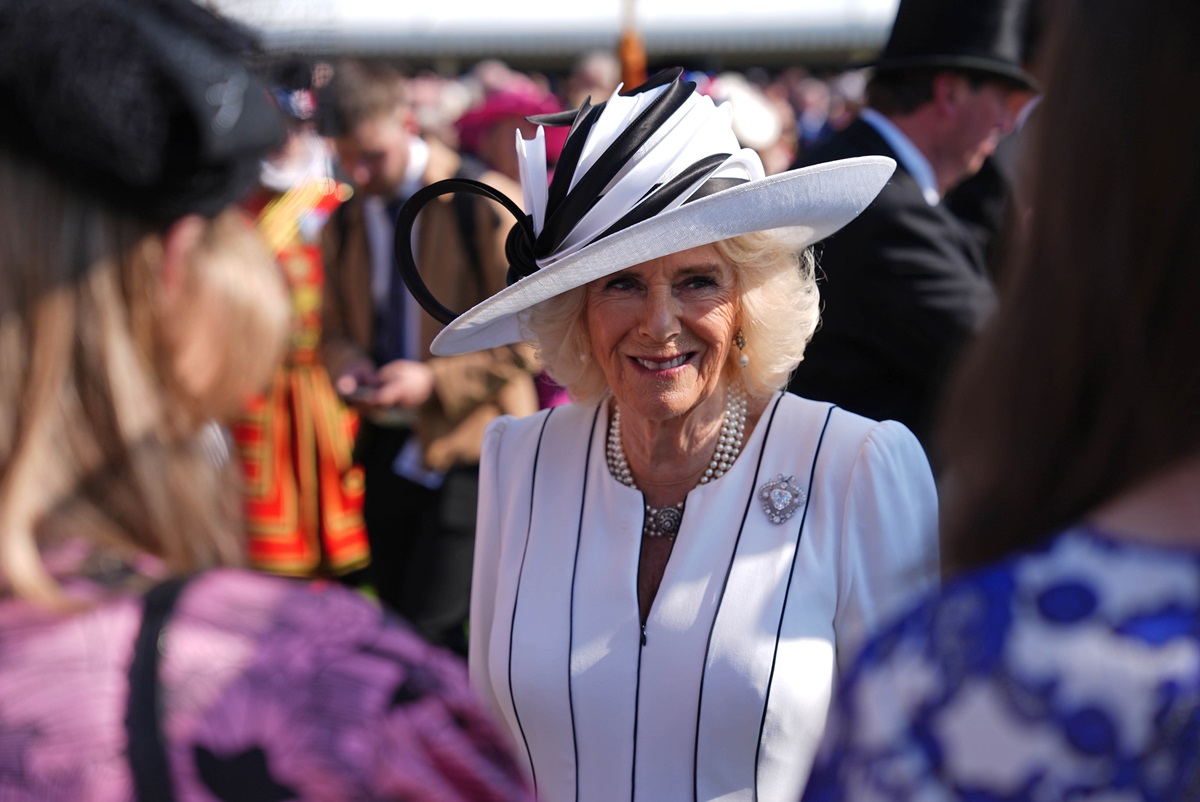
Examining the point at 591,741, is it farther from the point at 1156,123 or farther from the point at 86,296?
the point at 1156,123

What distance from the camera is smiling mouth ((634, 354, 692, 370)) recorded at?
255cm

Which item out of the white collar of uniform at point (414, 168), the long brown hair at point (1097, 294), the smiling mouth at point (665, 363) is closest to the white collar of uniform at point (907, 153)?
the smiling mouth at point (665, 363)

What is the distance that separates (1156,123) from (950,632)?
47cm

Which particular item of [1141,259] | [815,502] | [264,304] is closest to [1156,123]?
[1141,259]

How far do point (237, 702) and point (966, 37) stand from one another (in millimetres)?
3462

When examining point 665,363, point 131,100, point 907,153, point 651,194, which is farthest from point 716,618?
point 907,153

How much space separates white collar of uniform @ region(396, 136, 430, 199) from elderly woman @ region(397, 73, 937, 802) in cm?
229

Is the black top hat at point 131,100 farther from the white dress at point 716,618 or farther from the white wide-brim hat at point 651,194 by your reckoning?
the white dress at point 716,618

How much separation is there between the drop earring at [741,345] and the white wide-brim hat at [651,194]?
0.23 metres

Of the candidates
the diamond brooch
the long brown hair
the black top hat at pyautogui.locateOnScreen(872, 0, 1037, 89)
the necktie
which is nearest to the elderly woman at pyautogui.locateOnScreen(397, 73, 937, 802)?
the diamond brooch

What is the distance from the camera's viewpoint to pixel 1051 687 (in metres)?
0.98

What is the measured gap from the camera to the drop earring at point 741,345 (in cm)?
259

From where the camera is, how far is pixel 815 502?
2.38m

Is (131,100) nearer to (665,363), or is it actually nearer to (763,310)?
(665,363)
